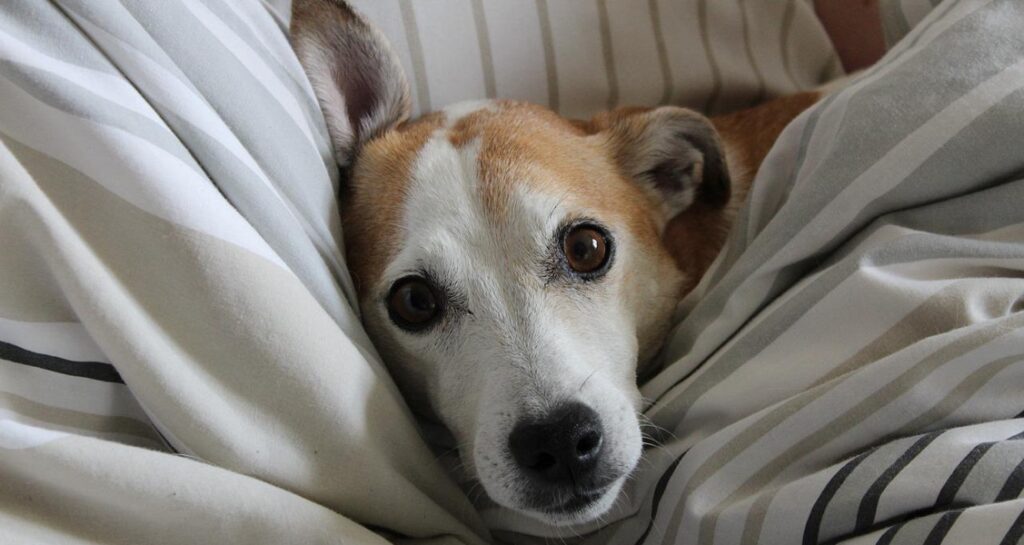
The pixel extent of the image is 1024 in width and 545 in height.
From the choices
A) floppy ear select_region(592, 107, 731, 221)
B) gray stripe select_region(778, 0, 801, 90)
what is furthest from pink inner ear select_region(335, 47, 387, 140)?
gray stripe select_region(778, 0, 801, 90)

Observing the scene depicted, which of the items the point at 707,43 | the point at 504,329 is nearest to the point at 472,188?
the point at 504,329

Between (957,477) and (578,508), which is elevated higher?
(957,477)

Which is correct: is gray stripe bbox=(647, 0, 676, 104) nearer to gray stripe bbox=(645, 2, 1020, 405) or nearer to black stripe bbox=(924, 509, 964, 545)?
gray stripe bbox=(645, 2, 1020, 405)

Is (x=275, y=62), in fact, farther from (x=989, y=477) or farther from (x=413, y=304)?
(x=989, y=477)

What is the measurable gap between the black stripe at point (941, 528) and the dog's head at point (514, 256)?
35cm

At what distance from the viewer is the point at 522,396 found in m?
0.96

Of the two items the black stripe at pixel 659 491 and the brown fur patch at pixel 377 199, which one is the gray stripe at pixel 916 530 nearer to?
the black stripe at pixel 659 491

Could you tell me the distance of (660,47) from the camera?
166 cm

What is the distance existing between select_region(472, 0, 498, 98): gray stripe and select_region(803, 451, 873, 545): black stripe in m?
1.01

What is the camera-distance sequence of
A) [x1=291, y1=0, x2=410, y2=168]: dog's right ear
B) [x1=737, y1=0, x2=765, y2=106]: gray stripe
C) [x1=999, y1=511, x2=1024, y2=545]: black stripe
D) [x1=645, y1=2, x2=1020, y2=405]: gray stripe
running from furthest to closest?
[x1=737, y1=0, x2=765, y2=106]: gray stripe
[x1=291, y1=0, x2=410, y2=168]: dog's right ear
[x1=645, y1=2, x2=1020, y2=405]: gray stripe
[x1=999, y1=511, x2=1024, y2=545]: black stripe

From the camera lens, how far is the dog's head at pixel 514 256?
A: 963 millimetres

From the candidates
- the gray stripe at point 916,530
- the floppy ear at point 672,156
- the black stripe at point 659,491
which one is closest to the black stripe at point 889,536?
the gray stripe at point 916,530

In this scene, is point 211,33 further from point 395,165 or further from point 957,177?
point 957,177

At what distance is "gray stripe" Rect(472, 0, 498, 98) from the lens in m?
1.52
